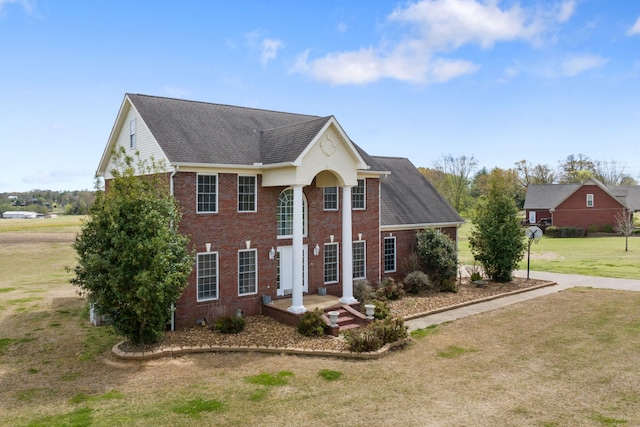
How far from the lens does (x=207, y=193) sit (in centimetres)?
1825

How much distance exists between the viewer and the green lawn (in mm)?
32531

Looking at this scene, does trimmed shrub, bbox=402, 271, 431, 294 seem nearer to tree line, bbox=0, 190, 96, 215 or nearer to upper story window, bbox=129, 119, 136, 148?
upper story window, bbox=129, 119, 136, 148

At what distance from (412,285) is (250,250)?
9.52 metres

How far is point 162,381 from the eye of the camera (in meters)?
12.5

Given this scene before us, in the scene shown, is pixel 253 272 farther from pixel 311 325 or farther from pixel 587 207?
pixel 587 207

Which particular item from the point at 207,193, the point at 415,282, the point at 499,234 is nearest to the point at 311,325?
the point at 207,193

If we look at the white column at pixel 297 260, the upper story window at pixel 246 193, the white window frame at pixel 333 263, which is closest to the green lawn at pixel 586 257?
the white window frame at pixel 333 263

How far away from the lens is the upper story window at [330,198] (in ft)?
72.4

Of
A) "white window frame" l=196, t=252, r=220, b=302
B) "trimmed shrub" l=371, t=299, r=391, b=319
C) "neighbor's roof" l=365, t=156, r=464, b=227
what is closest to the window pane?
"neighbor's roof" l=365, t=156, r=464, b=227

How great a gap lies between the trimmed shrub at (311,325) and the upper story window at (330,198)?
20.7ft

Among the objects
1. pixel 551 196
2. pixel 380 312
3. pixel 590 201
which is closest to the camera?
pixel 380 312

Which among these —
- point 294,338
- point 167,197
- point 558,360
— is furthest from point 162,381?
point 558,360

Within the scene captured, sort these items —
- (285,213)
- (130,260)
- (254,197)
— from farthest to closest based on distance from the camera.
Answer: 1. (285,213)
2. (254,197)
3. (130,260)

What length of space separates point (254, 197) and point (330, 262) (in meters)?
5.24
